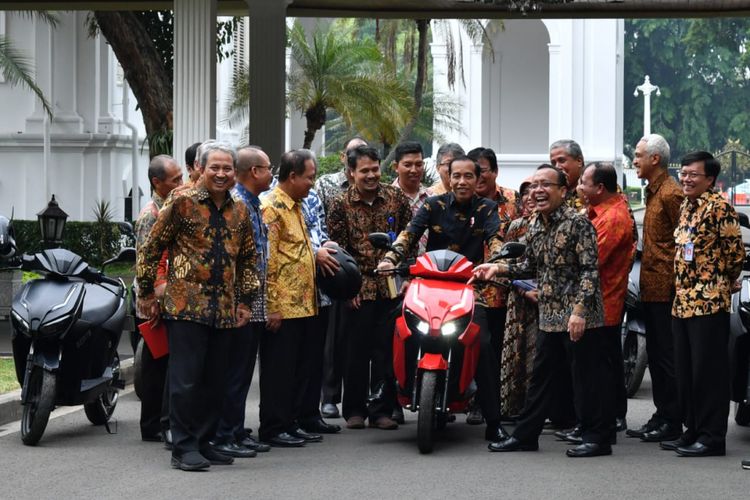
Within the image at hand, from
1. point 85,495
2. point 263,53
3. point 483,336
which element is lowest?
point 85,495

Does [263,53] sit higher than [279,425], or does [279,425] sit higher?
[263,53]

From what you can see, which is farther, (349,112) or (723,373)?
(349,112)

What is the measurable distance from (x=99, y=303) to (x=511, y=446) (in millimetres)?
2847

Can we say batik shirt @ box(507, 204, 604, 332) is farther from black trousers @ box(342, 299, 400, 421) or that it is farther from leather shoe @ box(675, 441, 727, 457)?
black trousers @ box(342, 299, 400, 421)

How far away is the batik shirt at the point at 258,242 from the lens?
9336 mm

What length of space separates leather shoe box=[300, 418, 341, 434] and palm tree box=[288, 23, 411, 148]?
81.8 ft

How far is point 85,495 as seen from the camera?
7.99 metres

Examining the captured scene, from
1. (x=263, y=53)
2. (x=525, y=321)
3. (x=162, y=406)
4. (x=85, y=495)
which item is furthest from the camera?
(x=263, y=53)

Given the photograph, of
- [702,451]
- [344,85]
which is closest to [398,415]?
[702,451]

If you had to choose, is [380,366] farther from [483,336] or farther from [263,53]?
[263,53]

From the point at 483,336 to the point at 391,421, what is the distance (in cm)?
114

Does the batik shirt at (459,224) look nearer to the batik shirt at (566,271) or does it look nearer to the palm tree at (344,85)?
the batik shirt at (566,271)

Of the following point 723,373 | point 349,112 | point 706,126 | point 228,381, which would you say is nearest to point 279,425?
point 228,381

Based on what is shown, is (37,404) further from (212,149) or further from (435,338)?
(435,338)
